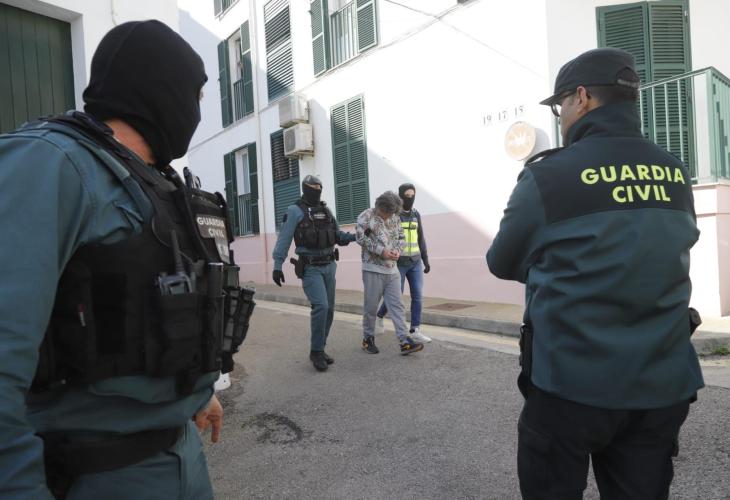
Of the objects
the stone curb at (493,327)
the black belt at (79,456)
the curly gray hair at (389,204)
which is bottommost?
the stone curb at (493,327)

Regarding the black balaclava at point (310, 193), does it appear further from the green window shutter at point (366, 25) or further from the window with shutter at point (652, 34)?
the green window shutter at point (366, 25)

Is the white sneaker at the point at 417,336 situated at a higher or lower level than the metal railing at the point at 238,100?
lower

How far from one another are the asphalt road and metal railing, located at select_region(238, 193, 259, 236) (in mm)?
8616

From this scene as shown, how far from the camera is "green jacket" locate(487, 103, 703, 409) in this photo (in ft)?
4.72

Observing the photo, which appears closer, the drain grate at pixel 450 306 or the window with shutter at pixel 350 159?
the drain grate at pixel 450 306

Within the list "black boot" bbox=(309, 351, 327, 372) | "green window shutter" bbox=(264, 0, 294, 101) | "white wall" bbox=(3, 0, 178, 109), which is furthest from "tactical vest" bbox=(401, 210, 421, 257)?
"green window shutter" bbox=(264, 0, 294, 101)

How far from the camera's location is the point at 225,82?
48.3 feet

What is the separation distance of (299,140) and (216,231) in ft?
34.4

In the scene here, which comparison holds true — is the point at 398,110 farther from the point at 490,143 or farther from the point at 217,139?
the point at 217,139

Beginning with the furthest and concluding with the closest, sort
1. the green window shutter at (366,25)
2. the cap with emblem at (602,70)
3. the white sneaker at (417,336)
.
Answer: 1. the green window shutter at (366,25)
2. the white sneaker at (417,336)
3. the cap with emblem at (602,70)

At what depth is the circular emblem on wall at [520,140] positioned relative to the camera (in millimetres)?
7328

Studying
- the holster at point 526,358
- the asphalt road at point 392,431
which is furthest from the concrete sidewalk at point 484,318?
the holster at point 526,358

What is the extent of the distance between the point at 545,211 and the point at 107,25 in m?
3.73

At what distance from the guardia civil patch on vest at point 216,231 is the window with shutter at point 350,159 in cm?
893
